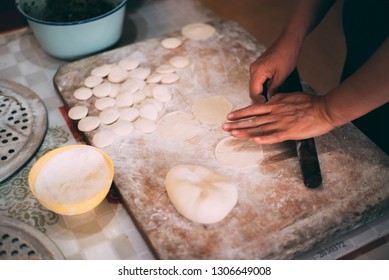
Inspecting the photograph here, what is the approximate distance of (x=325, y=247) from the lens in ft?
3.58

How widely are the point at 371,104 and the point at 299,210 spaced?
0.35m

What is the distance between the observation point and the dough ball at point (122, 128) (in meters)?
1.30

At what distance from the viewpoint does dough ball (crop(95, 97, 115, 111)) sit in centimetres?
139

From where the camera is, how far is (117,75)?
1.50 meters

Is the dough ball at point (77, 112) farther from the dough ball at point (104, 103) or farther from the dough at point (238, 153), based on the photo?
the dough at point (238, 153)

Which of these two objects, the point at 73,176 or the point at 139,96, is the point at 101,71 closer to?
the point at 139,96

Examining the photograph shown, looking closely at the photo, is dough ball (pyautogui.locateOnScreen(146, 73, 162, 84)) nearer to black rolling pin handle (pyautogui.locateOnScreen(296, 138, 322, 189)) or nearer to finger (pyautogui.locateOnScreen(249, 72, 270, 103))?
finger (pyautogui.locateOnScreen(249, 72, 270, 103))

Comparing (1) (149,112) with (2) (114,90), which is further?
(2) (114,90)

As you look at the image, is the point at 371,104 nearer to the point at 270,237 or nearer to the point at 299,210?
the point at 299,210

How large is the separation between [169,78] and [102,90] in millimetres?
254

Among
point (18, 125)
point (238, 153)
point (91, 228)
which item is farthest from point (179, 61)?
point (91, 228)

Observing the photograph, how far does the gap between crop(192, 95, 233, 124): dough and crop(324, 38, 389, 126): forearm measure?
0.37m

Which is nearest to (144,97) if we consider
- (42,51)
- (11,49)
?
(42,51)
